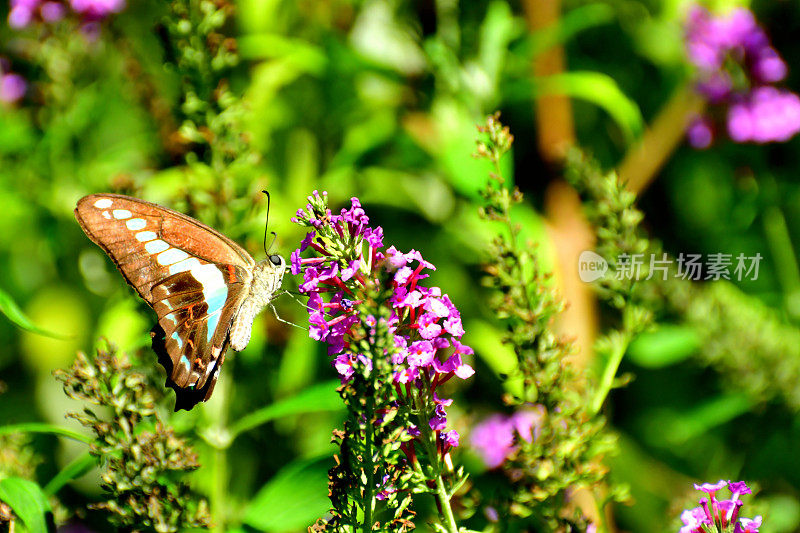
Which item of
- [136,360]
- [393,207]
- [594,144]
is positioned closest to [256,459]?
[136,360]

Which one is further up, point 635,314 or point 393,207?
point 393,207

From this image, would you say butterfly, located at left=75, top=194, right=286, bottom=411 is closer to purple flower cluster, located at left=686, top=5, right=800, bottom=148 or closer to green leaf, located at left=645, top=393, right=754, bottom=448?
green leaf, located at left=645, top=393, right=754, bottom=448

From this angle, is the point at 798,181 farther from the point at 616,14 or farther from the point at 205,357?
the point at 205,357

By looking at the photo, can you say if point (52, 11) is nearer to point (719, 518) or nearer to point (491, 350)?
point (491, 350)

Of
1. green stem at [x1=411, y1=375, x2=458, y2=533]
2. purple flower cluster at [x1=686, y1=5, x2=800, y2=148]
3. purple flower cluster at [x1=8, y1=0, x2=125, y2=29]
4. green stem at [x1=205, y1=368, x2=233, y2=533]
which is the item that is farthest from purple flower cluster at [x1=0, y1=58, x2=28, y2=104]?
purple flower cluster at [x1=686, y1=5, x2=800, y2=148]

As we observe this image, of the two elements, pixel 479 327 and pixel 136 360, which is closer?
pixel 136 360
